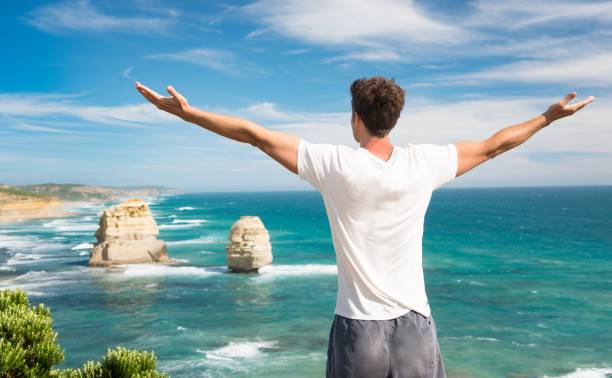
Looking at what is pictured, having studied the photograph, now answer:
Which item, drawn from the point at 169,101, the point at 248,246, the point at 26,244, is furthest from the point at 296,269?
the point at 169,101

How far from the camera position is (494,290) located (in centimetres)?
3797

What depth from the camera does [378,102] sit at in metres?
2.72

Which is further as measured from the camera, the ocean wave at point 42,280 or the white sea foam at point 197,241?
the white sea foam at point 197,241

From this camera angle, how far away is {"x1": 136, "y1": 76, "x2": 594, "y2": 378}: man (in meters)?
2.72

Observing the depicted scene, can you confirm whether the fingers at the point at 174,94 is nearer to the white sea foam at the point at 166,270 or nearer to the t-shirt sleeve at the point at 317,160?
the t-shirt sleeve at the point at 317,160

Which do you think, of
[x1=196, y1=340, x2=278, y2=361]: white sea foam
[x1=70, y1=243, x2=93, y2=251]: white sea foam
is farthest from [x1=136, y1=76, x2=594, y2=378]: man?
[x1=70, y1=243, x2=93, y2=251]: white sea foam

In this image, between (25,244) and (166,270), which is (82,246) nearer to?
(25,244)

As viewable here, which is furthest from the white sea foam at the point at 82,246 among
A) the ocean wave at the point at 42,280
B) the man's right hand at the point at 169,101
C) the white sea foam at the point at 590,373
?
the man's right hand at the point at 169,101

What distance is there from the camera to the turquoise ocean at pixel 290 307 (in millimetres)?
23172

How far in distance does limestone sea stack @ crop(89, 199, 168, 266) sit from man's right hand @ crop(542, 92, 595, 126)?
42.4 m

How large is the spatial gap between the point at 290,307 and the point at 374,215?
29.9 m

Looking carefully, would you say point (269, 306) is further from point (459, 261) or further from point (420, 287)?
point (420, 287)

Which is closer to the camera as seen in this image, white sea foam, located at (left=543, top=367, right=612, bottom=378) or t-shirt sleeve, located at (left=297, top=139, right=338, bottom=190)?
t-shirt sleeve, located at (left=297, top=139, right=338, bottom=190)

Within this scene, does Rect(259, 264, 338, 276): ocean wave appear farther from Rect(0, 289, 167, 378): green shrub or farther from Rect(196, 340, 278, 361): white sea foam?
Rect(0, 289, 167, 378): green shrub
